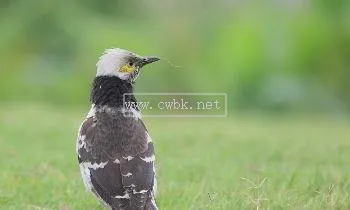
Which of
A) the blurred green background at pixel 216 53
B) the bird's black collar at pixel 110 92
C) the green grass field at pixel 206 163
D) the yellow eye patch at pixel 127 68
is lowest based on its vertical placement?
the green grass field at pixel 206 163

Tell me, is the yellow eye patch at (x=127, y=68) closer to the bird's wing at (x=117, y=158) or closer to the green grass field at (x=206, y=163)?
the bird's wing at (x=117, y=158)

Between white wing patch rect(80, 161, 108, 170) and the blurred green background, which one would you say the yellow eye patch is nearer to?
white wing patch rect(80, 161, 108, 170)

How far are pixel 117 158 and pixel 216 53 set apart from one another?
12.5 metres

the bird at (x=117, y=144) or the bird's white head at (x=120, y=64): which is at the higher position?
the bird's white head at (x=120, y=64)

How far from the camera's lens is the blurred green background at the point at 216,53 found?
18125 millimetres

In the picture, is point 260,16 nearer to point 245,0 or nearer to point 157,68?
point 245,0

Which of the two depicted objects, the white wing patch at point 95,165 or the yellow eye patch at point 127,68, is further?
the yellow eye patch at point 127,68

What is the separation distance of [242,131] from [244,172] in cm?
390

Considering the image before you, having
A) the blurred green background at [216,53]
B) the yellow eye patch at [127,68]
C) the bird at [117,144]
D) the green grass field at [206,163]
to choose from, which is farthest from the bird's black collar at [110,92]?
the blurred green background at [216,53]

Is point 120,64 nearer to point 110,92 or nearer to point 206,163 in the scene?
point 110,92

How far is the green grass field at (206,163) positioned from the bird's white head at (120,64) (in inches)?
50.0

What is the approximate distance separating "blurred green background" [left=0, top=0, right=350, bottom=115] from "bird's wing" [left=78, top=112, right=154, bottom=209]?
440 inches

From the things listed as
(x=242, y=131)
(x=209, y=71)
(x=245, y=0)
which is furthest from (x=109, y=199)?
(x=245, y=0)

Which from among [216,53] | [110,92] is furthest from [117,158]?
[216,53]
